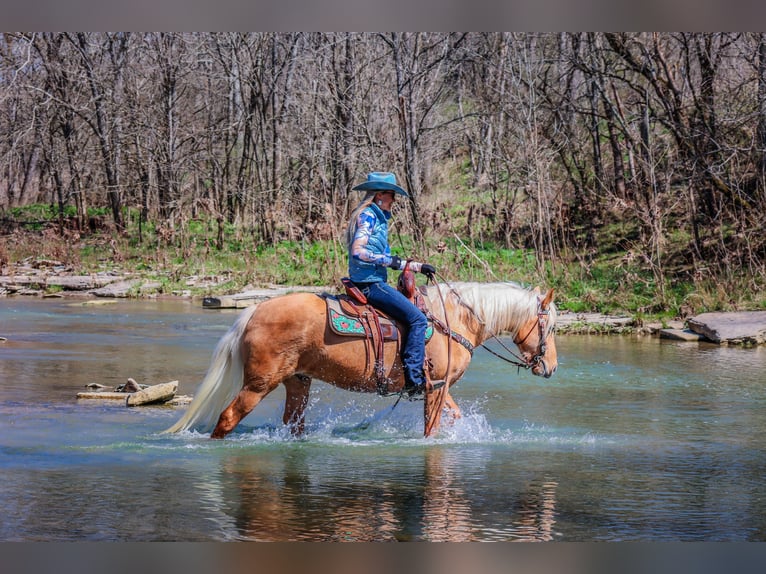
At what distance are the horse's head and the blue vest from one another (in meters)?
1.32

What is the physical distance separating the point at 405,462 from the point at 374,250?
1.53 metres

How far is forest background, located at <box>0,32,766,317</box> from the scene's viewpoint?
17016 millimetres

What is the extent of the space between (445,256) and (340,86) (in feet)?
20.3

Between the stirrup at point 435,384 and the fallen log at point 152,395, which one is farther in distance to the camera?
the fallen log at point 152,395

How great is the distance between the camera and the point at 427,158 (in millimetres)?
23203

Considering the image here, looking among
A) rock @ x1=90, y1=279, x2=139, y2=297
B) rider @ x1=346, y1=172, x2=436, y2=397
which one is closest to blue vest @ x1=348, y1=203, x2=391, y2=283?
rider @ x1=346, y1=172, x2=436, y2=397

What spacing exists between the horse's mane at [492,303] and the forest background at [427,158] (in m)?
7.49

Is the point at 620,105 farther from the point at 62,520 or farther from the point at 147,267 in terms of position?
the point at 62,520

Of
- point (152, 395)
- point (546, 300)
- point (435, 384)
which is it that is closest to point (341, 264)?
point (152, 395)

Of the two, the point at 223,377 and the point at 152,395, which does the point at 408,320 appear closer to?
the point at 223,377

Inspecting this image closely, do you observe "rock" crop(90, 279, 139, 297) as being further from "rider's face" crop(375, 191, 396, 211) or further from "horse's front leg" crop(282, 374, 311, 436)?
"rider's face" crop(375, 191, 396, 211)

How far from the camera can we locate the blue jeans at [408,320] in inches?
303

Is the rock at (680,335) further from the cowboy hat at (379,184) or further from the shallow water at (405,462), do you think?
the cowboy hat at (379,184)

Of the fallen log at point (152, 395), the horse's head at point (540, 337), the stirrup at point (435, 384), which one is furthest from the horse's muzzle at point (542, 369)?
→ the fallen log at point (152, 395)
